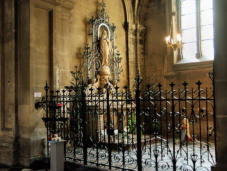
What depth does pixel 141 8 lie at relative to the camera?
37.8 feet

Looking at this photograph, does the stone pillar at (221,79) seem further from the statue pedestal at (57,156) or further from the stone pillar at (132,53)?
the stone pillar at (132,53)

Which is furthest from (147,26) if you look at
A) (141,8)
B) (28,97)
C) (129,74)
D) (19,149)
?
(19,149)

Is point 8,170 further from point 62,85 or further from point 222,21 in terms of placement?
point 222,21

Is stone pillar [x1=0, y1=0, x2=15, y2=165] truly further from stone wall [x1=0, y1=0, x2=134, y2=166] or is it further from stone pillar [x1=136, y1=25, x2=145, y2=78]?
stone pillar [x1=136, y1=25, x2=145, y2=78]

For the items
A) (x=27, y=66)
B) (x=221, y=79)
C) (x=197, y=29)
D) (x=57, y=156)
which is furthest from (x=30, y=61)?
(x=197, y=29)

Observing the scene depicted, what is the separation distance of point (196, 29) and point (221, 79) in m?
6.97

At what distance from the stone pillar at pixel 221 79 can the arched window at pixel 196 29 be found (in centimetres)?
629

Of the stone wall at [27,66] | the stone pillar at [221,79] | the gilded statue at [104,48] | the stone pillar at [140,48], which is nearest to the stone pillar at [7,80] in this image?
the stone wall at [27,66]

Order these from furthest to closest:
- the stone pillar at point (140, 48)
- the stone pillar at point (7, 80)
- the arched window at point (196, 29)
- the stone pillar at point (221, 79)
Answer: the stone pillar at point (140, 48)
the arched window at point (196, 29)
the stone pillar at point (7, 80)
the stone pillar at point (221, 79)

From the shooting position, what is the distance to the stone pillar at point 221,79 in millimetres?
3707

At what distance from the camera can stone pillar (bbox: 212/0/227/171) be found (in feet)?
12.2

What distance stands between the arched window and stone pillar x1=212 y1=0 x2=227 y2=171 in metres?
6.29

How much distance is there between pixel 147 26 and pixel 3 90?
658cm

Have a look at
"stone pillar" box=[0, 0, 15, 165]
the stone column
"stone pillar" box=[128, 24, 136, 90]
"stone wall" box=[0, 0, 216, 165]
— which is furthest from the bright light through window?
"stone pillar" box=[0, 0, 15, 165]
